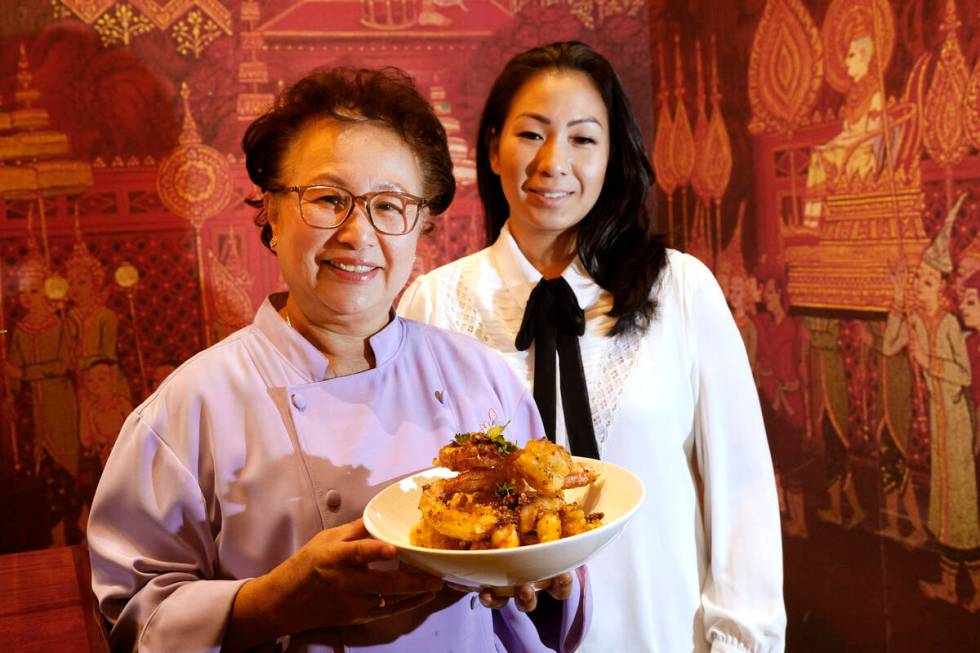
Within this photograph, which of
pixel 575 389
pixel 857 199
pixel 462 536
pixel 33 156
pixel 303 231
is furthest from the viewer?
pixel 33 156

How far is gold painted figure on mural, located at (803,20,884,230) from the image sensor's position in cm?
235

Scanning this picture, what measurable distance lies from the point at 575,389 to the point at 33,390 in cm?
188

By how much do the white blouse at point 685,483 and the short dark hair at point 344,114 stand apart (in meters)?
0.65

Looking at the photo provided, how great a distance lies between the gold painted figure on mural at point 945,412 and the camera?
212cm

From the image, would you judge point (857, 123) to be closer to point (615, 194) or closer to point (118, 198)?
point (615, 194)

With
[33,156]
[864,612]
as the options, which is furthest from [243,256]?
[864,612]

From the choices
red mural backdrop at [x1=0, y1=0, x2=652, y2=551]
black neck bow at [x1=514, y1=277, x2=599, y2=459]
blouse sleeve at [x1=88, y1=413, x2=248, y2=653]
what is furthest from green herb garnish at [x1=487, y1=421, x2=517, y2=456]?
red mural backdrop at [x1=0, y1=0, x2=652, y2=551]

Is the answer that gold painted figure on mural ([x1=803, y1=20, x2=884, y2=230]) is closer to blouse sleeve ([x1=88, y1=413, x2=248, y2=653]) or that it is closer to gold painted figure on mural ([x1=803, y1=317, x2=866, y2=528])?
gold painted figure on mural ([x1=803, y1=317, x2=866, y2=528])

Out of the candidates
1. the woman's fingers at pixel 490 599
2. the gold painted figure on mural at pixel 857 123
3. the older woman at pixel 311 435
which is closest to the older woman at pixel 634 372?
the older woman at pixel 311 435

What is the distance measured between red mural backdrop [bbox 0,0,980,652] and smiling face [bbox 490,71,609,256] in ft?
2.87

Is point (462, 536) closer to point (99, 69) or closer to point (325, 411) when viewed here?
point (325, 411)

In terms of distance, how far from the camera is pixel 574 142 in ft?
6.52

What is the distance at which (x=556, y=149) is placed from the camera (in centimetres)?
195

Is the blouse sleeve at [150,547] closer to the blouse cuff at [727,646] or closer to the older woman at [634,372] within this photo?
the older woman at [634,372]
